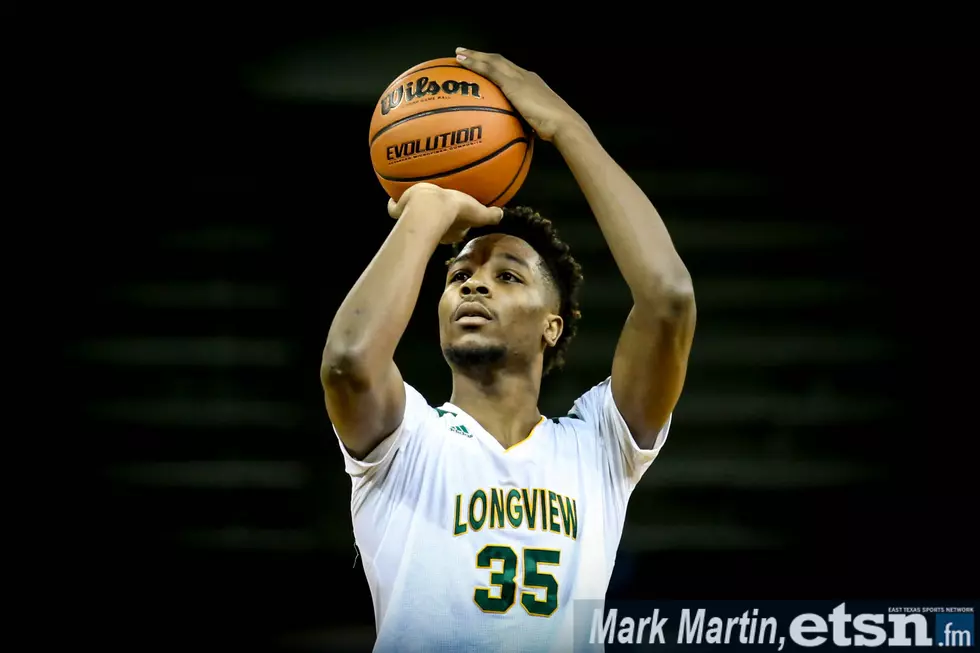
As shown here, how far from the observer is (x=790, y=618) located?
328 cm

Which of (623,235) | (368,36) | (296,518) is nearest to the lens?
(623,235)

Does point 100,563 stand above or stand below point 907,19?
below

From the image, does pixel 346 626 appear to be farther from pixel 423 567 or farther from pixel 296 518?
pixel 423 567

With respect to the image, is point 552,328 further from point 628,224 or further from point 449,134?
point 449,134

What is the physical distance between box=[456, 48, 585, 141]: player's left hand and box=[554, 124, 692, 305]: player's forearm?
0.03 metres

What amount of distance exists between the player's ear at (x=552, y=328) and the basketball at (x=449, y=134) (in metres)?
0.43

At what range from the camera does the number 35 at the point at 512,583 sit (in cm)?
240

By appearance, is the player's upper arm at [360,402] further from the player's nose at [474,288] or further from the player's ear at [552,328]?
the player's ear at [552,328]

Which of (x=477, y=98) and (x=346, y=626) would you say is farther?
(x=346, y=626)

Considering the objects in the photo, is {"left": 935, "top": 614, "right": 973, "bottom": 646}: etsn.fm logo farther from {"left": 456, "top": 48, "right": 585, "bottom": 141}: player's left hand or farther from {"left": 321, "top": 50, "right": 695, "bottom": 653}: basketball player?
{"left": 456, "top": 48, "right": 585, "bottom": 141}: player's left hand

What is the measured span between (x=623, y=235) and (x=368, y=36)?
10.6ft

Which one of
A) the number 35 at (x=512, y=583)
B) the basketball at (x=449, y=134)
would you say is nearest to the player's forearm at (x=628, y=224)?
the basketball at (x=449, y=134)

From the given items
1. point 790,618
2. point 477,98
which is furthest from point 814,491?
point 477,98

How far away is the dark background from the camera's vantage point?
16.5 feet
